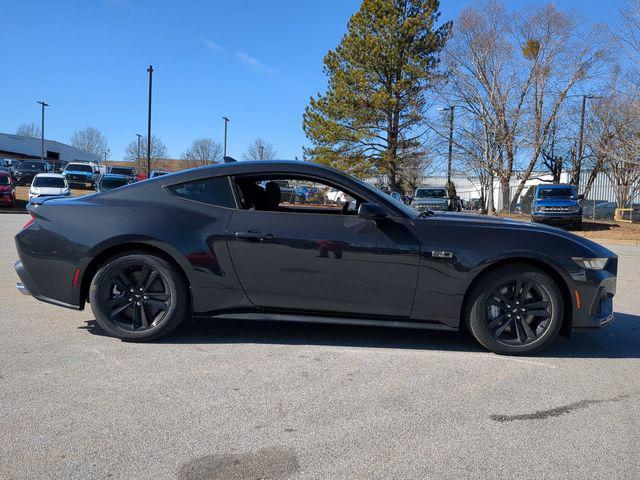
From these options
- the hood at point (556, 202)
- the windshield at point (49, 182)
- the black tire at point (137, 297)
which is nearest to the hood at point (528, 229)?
the black tire at point (137, 297)

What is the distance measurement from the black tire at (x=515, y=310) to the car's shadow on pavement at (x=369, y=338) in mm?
270

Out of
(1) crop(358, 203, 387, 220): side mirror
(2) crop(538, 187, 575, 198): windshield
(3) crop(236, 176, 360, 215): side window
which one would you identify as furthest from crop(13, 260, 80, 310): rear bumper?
(2) crop(538, 187, 575, 198): windshield

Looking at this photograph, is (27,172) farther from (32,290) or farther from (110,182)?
(32,290)

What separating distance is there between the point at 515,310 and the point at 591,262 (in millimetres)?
713

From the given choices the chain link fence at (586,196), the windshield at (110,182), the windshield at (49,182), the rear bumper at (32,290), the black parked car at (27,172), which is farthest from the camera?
the black parked car at (27,172)

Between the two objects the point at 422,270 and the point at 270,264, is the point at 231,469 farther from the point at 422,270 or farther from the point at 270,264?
the point at 422,270

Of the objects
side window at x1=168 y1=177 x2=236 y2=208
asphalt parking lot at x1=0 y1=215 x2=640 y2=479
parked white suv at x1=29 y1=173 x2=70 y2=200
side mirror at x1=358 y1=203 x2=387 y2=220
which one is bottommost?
asphalt parking lot at x1=0 y1=215 x2=640 y2=479

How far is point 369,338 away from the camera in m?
4.71

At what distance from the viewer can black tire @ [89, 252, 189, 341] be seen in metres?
4.30

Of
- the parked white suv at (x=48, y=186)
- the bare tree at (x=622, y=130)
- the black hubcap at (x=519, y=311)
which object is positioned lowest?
the black hubcap at (x=519, y=311)

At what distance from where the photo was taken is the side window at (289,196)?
4.50 m

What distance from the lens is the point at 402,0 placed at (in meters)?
32.3

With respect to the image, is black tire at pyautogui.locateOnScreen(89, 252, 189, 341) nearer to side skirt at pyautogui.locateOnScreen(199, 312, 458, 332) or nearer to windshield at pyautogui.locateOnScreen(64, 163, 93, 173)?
side skirt at pyautogui.locateOnScreen(199, 312, 458, 332)

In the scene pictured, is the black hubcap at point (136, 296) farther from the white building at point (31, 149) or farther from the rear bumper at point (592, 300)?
the white building at point (31, 149)
